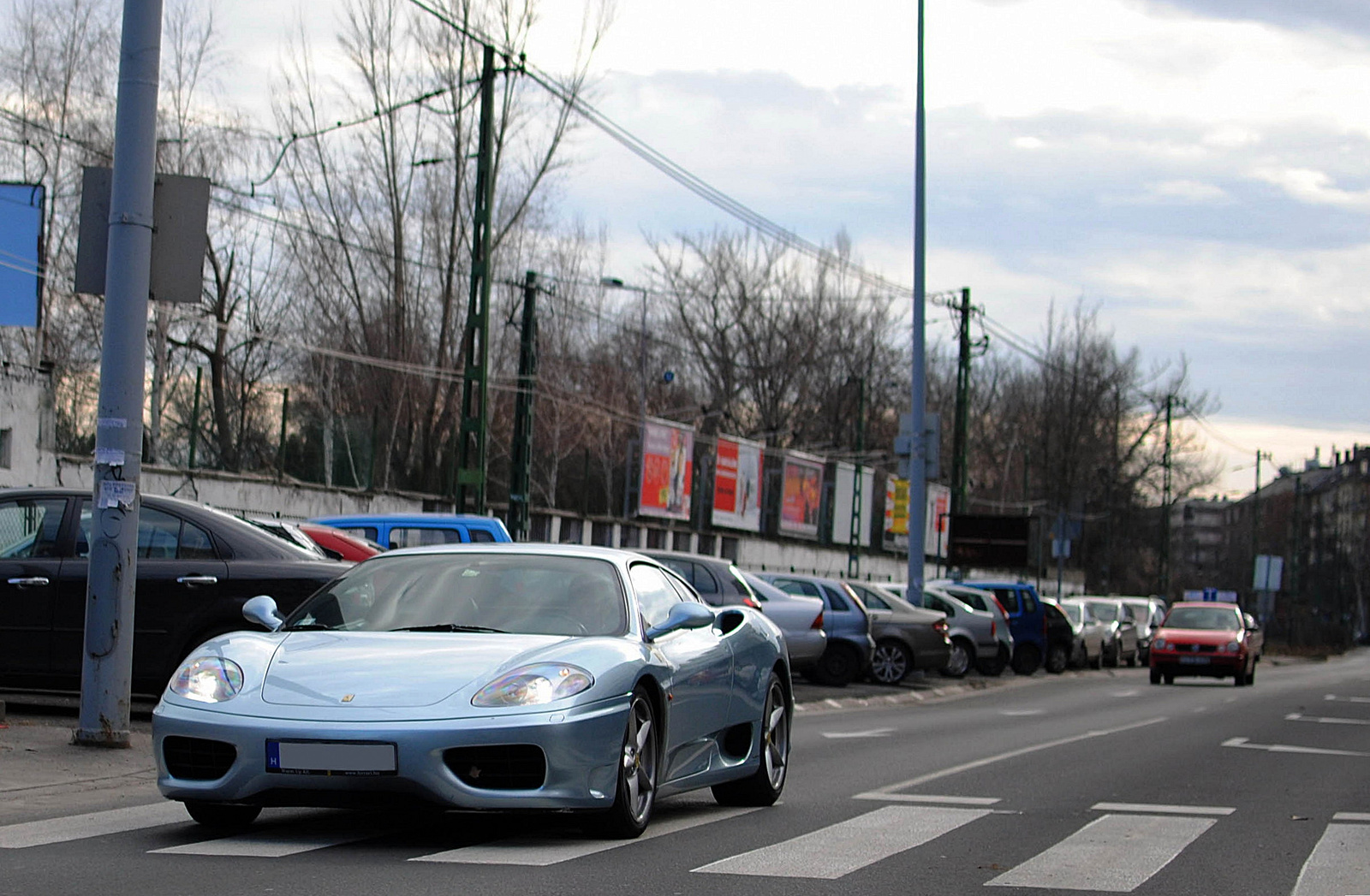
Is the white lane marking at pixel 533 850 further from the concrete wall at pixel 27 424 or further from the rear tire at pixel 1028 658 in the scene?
the rear tire at pixel 1028 658

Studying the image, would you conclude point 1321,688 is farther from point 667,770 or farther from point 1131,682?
point 667,770

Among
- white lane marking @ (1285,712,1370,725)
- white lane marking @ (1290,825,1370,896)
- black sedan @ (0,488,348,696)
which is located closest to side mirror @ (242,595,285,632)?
black sedan @ (0,488,348,696)

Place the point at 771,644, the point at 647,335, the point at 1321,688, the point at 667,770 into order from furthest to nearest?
the point at 647,335, the point at 1321,688, the point at 771,644, the point at 667,770

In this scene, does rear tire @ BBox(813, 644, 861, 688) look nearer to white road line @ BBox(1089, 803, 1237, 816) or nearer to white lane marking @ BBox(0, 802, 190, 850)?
white road line @ BBox(1089, 803, 1237, 816)

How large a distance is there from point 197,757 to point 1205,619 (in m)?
29.7

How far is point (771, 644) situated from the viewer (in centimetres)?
963

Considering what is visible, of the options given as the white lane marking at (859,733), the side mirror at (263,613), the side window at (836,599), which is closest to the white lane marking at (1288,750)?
the white lane marking at (859,733)

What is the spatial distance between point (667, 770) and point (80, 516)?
6018mm

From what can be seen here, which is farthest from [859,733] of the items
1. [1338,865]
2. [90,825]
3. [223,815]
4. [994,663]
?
[994,663]

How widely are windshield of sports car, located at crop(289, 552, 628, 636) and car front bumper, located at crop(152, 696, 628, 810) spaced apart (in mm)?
813

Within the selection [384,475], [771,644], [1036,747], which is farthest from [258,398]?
[771,644]

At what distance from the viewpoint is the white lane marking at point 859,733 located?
15742 mm

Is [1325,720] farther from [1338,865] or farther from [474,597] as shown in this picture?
[474,597]

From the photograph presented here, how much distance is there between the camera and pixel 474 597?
7859mm
